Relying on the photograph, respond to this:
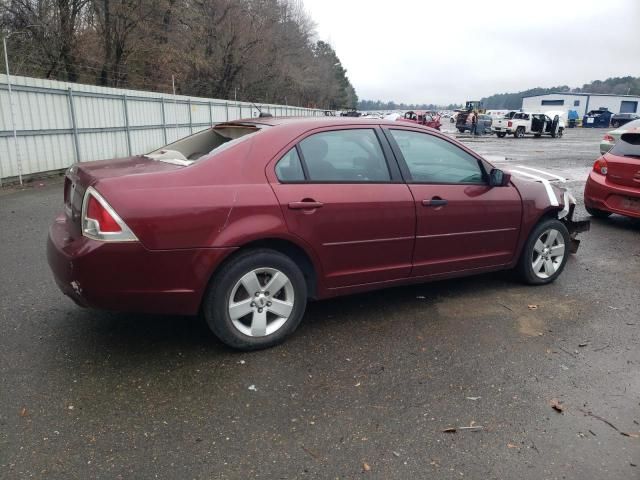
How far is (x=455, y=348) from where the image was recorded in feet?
12.0

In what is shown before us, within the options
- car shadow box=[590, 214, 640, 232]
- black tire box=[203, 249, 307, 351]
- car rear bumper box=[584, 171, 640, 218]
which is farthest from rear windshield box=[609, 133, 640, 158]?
black tire box=[203, 249, 307, 351]

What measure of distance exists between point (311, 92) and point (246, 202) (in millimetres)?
59610

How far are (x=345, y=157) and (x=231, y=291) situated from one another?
1.32m

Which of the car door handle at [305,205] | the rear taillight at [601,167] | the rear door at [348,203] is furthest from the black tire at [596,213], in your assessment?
the car door handle at [305,205]

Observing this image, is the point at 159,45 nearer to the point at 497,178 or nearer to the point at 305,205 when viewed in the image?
the point at 497,178

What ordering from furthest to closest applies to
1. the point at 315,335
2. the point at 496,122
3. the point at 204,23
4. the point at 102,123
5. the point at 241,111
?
the point at 496,122, the point at 204,23, the point at 241,111, the point at 102,123, the point at 315,335

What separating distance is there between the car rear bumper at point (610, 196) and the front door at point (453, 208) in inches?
151

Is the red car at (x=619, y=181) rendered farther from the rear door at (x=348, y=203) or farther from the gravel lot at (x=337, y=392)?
the rear door at (x=348, y=203)

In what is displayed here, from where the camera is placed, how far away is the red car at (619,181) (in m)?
7.36

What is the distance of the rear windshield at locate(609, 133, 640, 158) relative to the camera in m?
7.57

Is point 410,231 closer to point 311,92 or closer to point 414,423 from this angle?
point 414,423

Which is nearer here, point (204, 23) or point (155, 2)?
point (155, 2)

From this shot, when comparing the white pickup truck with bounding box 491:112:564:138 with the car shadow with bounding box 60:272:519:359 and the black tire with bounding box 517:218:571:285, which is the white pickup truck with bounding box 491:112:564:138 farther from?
the car shadow with bounding box 60:272:519:359

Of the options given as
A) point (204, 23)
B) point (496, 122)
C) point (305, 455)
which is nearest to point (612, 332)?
point (305, 455)
